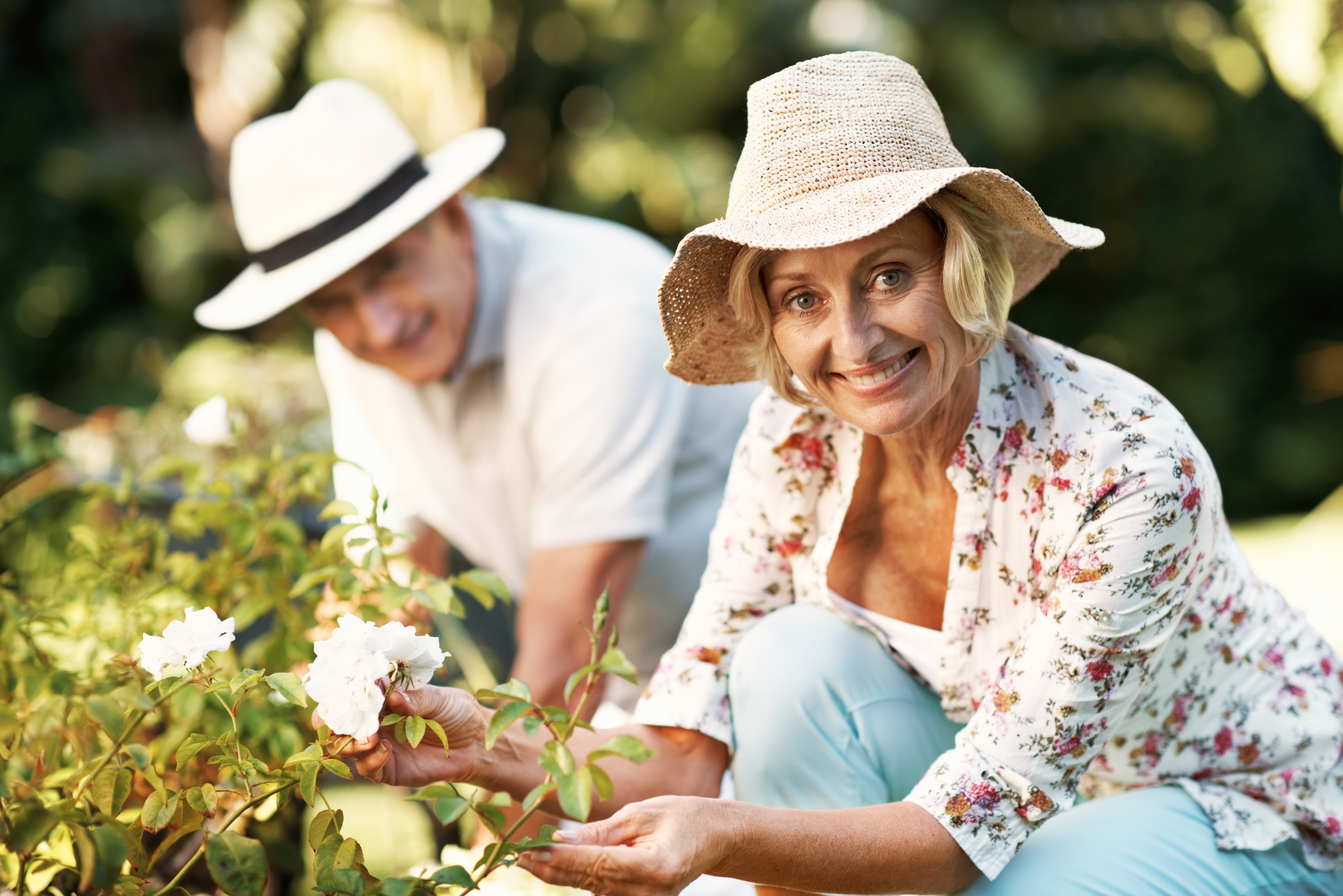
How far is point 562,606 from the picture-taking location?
7.67 ft

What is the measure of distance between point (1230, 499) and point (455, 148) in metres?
5.54

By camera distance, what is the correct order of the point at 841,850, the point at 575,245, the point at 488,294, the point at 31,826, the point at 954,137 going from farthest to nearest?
the point at 954,137
the point at 575,245
the point at 488,294
the point at 841,850
the point at 31,826

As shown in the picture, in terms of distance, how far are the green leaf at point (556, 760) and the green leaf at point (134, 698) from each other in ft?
1.33

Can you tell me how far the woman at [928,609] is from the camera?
55.8 inches

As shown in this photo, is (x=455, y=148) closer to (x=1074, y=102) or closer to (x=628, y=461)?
(x=628, y=461)

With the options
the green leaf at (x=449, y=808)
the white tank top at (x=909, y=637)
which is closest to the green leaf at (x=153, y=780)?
the green leaf at (x=449, y=808)

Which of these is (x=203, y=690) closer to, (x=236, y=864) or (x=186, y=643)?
(x=186, y=643)

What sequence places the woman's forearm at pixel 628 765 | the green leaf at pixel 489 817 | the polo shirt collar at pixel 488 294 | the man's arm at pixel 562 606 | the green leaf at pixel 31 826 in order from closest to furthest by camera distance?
the green leaf at pixel 31 826 → the green leaf at pixel 489 817 → the woman's forearm at pixel 628 765 → the man's arm at pixel 562 606 → the polo shirt collar at pixel 488 294

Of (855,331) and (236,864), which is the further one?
(855,331)

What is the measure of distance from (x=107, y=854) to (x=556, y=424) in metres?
1.46

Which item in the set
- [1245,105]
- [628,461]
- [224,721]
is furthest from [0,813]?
Answer: [1245,105]

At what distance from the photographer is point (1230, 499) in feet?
22.0

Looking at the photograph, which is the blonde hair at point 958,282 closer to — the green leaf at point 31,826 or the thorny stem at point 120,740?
the thorny stem at point 120,740

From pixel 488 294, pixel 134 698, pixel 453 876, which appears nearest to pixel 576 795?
pixel 453 876
